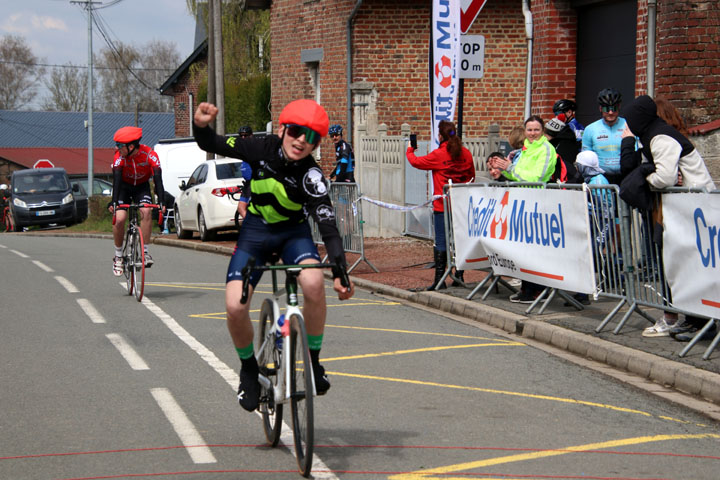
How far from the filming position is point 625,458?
5750mm

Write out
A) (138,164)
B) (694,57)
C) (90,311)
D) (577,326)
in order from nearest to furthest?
1. (577,326)
2. (90,311)
3. (138,164)
4. (694,57)

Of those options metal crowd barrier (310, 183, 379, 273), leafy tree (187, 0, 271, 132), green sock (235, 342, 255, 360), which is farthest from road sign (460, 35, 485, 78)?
leafy tree (187, 0, 271, 132)

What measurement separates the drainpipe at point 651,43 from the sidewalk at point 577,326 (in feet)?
11.1

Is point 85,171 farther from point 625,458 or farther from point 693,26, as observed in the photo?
point 625,458

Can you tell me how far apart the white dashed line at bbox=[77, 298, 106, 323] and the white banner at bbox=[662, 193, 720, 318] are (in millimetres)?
5735

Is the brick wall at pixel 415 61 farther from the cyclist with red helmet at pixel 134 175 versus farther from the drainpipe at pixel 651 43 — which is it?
the cyclist with red helmet at pixel 134 175

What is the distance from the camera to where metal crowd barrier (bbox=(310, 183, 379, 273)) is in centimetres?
1502

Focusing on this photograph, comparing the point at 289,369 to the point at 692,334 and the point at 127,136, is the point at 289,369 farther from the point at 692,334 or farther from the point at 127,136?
the point at 127,136

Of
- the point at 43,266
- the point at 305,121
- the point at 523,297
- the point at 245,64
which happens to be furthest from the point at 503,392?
the point at 245,64

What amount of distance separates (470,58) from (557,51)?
10.0ft

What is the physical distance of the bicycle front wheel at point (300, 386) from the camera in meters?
5.23

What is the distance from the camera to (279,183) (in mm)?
5828

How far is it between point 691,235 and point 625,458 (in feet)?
9.65

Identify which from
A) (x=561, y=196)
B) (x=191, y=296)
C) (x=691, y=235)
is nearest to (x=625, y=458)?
(x=691, y=235)
